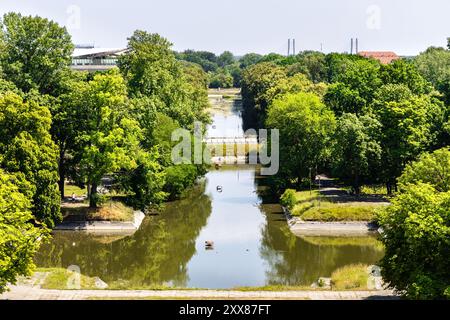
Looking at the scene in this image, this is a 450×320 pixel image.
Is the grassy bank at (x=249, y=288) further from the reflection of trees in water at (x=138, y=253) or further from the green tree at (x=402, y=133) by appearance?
the green tree at (x=402, y=133)

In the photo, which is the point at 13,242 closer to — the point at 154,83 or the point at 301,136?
the point at 301,136

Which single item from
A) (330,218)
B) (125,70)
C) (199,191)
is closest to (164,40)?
(125,70)

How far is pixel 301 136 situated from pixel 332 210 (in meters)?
12.4

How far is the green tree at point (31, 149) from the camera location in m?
48.1

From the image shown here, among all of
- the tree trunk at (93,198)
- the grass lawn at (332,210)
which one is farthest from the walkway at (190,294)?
the tree trunk at (93,198)

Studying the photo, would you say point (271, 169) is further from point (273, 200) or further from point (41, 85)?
point (41, 85)

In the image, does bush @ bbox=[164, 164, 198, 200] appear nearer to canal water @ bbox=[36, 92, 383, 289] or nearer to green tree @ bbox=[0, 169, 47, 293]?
canal water @ bbox=[36, 92, 383, 289]

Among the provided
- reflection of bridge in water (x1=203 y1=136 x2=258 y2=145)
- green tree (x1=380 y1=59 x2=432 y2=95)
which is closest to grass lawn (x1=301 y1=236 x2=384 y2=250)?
green tree (x1=380 y1=59 x2=432 y2=95)

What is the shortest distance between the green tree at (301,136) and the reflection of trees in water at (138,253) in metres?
11.8

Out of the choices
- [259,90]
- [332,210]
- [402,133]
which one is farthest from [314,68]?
[332,210]

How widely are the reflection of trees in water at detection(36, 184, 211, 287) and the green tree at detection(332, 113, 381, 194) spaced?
1426 cm

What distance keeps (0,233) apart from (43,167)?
20.3 m

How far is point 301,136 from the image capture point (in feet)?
218
